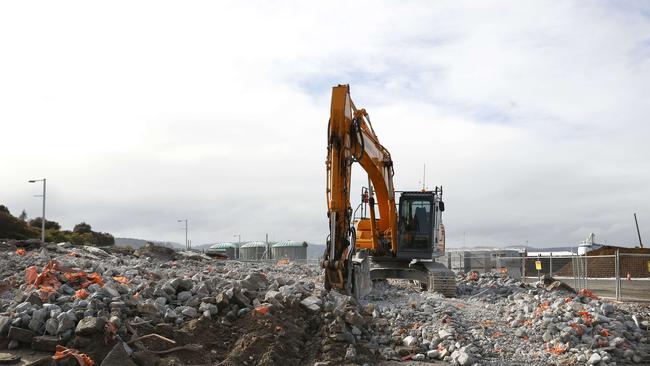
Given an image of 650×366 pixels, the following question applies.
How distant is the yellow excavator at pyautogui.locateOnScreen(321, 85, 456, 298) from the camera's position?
13.4 metres

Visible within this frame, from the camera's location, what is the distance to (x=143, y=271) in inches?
552

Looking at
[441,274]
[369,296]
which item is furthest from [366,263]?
[441,274]

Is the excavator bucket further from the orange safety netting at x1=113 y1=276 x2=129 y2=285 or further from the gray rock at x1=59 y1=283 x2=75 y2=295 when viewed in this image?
the gray rock at x1=59 y1=283 x2=75 y2=295

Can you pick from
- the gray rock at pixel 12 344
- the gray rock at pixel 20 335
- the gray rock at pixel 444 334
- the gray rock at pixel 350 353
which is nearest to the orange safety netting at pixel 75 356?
the gray rock at pixel 20 335

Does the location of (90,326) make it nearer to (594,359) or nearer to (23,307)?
(23,307)

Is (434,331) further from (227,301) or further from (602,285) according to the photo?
(602,285)

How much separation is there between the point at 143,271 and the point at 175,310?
3.32 metres

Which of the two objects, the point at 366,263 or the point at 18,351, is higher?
the point at 366,263

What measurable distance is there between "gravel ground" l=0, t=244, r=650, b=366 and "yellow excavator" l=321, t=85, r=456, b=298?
1022mm

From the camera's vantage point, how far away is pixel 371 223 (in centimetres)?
1908

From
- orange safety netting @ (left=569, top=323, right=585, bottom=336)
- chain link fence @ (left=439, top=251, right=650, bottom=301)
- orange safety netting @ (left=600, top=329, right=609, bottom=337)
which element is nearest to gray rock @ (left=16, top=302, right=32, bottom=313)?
orange safety netting @ (left=569, top=323, right=585, bottom=336)

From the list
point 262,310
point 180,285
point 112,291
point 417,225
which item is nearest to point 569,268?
point 417,225

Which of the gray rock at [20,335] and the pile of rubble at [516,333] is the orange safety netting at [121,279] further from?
the pile of rubble at [516,333]

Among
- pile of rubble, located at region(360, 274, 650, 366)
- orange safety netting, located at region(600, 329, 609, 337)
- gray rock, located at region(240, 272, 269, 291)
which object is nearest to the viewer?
pile of rubble, located at region(360, 274, 650, 366)
